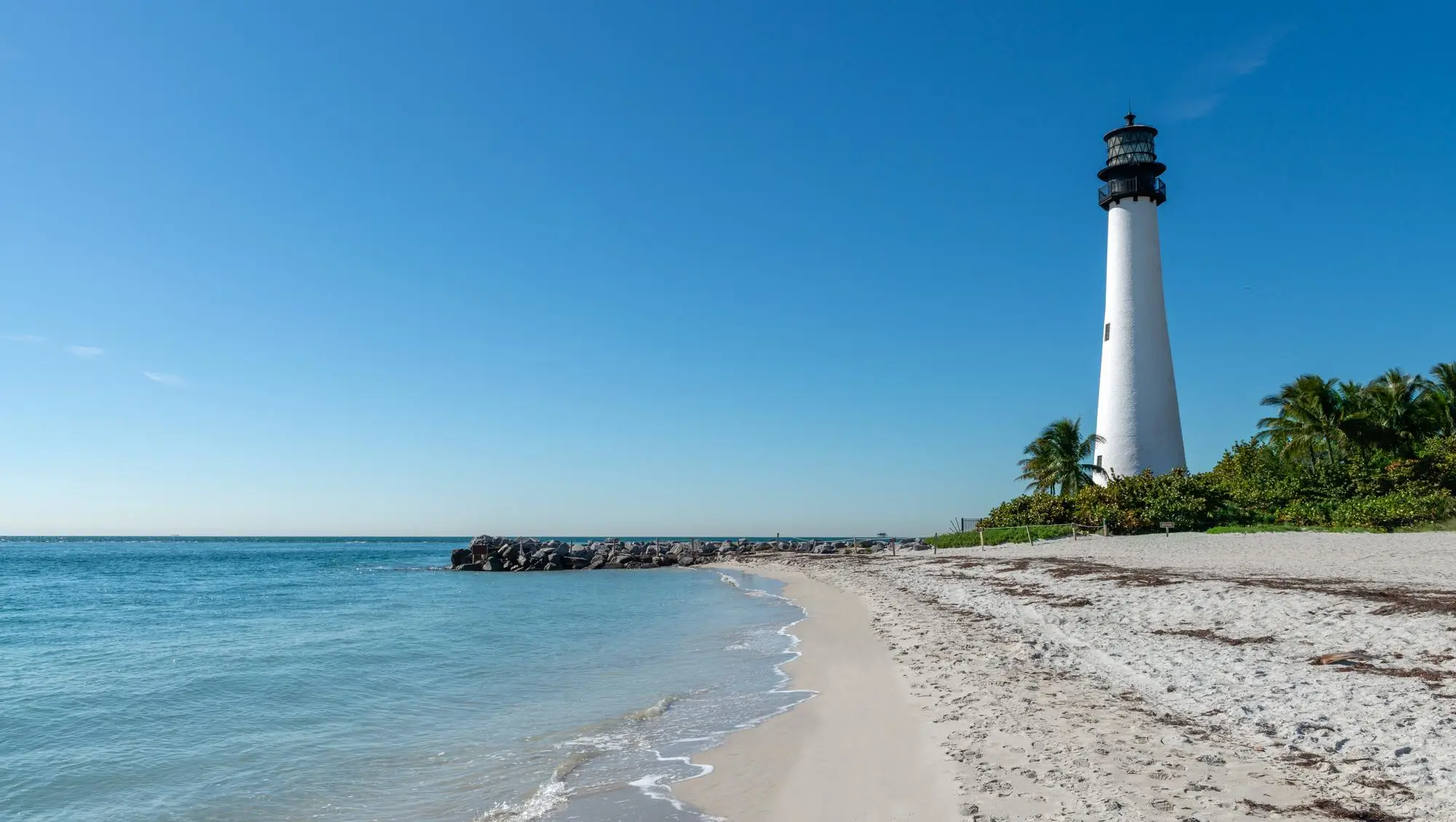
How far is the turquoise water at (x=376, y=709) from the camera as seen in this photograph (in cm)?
707

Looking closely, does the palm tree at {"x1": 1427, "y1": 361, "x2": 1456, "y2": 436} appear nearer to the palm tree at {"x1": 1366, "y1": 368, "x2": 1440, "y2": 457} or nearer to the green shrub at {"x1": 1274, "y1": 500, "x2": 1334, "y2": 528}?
the palm tree at {"x1": 1366, "y1": 368, "x2": 1440, "y2": 457}

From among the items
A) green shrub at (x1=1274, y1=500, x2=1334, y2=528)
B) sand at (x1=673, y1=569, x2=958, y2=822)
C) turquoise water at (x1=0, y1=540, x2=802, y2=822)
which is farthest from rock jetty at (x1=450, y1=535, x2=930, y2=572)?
sand at (x1=673, y1=569, x2=958, y2=822)

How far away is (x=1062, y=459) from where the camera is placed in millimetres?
40969

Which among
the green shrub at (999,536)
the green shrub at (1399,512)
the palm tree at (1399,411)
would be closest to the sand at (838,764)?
the green shrub at (1399,512)

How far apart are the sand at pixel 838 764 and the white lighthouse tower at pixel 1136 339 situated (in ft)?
90.5

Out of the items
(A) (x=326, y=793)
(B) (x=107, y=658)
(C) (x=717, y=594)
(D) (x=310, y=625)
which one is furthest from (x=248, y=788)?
(C) (x=717, y=594)

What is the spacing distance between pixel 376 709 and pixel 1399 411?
135ft

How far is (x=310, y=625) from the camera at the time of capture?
20.8m

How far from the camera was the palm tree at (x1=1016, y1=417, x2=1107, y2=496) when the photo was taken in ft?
132

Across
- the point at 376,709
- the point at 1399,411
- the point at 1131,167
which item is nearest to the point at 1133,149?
the point at 1131,167

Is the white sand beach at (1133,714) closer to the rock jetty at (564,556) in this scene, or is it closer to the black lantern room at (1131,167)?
the black lantern room at (1131,167)

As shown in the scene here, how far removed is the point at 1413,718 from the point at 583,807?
264 inches

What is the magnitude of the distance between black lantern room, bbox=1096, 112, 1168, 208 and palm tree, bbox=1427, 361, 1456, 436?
1515 centimetres

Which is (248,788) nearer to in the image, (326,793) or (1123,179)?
(326,793)
